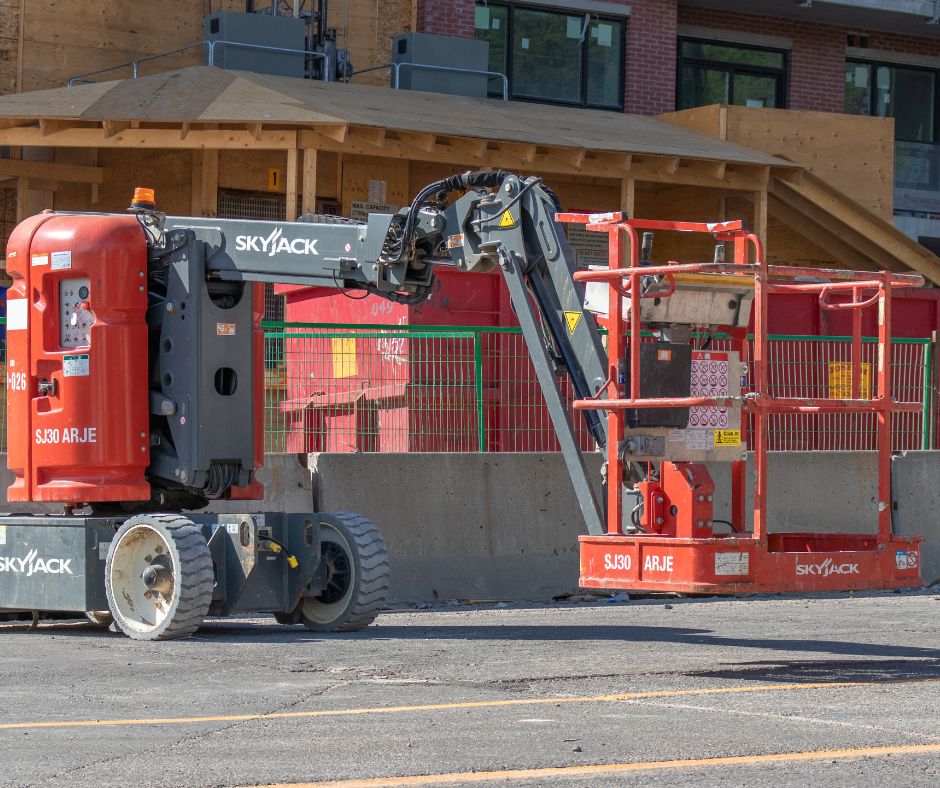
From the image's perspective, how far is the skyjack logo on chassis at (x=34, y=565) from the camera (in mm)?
11984

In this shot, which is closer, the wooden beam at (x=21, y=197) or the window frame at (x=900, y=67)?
the wooden beam at (x=21, y=197)

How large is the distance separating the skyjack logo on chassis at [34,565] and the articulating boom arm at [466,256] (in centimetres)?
213

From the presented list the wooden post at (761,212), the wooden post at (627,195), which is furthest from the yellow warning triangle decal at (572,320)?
the wooden post at (761,212)

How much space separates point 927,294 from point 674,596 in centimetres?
728

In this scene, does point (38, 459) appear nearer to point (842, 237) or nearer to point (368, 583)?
point (368, 583)

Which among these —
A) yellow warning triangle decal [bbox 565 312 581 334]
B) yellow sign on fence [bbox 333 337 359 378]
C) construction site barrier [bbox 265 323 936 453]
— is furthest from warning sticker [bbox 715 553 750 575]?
yellow sign on fence [bbox 333 337 359 378]

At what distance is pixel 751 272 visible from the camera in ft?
31.5

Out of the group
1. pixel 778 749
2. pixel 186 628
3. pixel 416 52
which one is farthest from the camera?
pixel 416 52

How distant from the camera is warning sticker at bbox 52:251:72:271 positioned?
12164 mm

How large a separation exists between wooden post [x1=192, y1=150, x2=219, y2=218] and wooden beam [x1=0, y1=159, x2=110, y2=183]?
1567 millimetres

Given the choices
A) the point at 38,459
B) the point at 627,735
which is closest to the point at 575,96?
the point at 38,459

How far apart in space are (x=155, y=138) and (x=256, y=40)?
3.37 meters

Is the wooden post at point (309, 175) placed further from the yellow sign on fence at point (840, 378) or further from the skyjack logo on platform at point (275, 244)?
the skyjack logo on platform at point (275, 244)

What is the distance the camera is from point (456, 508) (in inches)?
610
